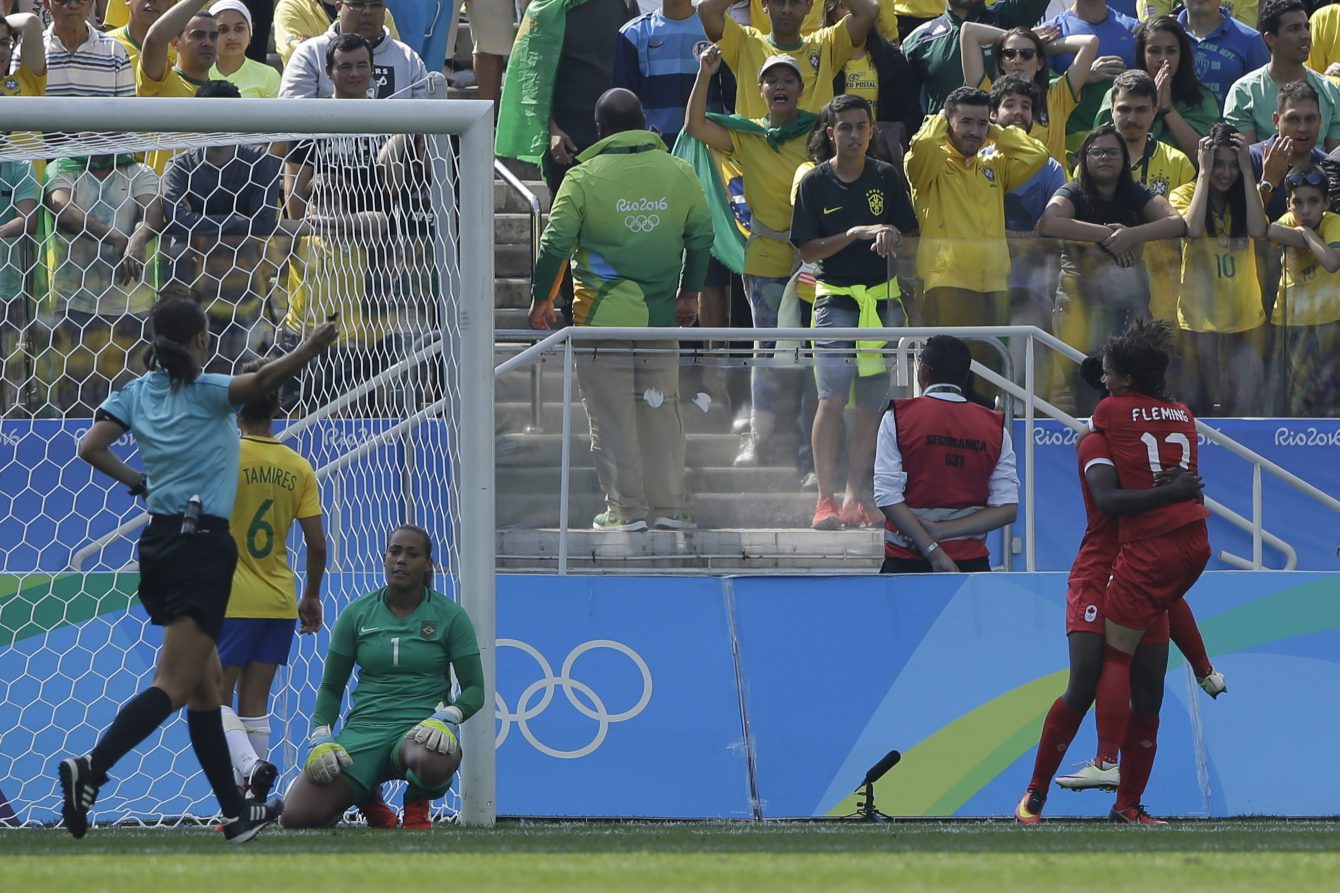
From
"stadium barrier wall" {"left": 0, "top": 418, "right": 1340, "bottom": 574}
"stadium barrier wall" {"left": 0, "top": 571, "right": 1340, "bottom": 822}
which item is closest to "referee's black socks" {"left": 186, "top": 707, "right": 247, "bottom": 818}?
"stadium barrier wall" {"left": 0, "top": 571, "right": 1340, "bottom": 822}

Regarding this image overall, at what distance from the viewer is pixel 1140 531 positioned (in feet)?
25.6

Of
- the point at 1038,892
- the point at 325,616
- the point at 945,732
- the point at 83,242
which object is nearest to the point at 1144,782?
the point at 945,732

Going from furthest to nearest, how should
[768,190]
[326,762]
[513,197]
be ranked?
[513,197], [768,190], [326,762]

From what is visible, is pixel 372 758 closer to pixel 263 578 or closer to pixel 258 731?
pixel 258 731

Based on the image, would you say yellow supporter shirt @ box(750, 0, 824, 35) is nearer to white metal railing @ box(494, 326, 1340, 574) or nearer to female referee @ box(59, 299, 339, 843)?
white metal railing @ box(494, 326, 1340, 574)

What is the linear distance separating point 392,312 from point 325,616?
1452 millimetres

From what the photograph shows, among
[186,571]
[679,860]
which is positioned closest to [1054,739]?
[679,860]

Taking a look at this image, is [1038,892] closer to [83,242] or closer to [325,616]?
[325,616]

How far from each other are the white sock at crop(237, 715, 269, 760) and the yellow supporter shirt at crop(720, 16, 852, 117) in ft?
18.1

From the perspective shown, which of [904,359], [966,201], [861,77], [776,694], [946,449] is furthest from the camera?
[861,77]

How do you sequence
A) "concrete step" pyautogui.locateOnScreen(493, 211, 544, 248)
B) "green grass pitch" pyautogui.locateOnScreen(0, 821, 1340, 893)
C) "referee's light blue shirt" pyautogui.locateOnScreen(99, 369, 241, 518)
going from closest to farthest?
"green grass pitch" pyautogui.locateOnScreen(0, 821, 1340, 893) < "referee's light blue shirt" pyautogui.locateOnScreen(99, 369, 241, 518) < "concrete step" pyautogui.locateOnScreen(493, 211, 544, 248)

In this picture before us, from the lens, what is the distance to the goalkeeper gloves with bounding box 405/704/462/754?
293 inches

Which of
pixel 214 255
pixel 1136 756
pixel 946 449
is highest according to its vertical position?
pixel 214 255

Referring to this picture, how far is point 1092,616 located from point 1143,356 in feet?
3.38
